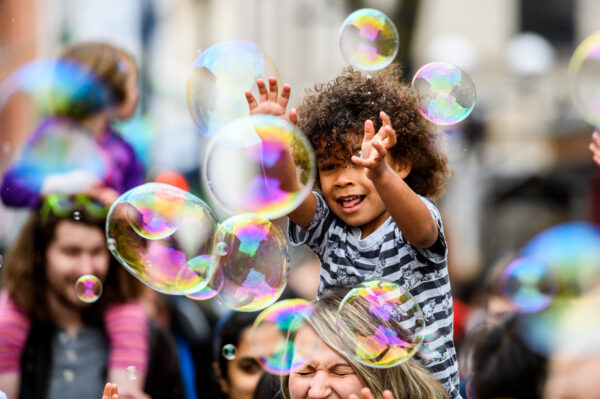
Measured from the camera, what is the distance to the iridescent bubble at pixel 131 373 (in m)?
3.28

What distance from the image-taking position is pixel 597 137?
2.97 metres

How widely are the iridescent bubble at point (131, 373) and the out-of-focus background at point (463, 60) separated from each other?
10957 mm

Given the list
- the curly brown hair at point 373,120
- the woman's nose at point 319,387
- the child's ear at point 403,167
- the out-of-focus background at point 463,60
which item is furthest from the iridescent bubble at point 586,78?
the out-of-focus background at point 463,60

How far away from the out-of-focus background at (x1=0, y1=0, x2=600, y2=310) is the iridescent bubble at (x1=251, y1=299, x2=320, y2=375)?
11263 millimetres

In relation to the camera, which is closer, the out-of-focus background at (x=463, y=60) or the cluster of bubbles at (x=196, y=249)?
the cluster of bubbles at (x=196, y=249)

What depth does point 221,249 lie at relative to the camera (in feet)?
9.81

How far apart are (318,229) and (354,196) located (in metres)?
0.19

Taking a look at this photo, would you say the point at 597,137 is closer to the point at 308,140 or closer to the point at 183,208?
the point at 308,140

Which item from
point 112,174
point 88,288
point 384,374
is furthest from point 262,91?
point 112,174

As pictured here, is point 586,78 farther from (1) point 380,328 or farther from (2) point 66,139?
(2) point 66,139

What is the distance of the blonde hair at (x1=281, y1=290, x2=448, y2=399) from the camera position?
8.36ft

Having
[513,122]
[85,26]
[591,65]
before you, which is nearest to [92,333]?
[591,65]

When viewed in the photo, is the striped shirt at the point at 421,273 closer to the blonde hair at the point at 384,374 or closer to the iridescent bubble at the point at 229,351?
the blonde hair at the point at 384,374

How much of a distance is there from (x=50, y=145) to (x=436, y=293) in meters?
2.01
